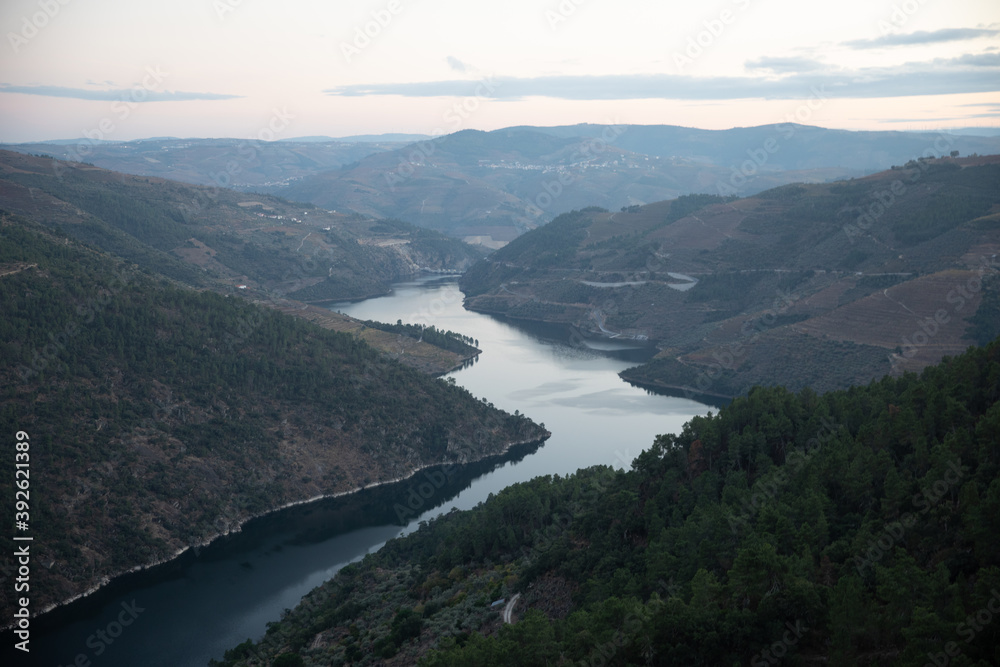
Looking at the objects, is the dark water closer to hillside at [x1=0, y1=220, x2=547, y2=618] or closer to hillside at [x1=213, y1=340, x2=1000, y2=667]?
hillside at [x1=0, y1=220, x2=547, y2=618]

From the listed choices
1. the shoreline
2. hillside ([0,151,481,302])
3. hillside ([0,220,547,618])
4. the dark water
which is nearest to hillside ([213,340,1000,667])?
the dark water

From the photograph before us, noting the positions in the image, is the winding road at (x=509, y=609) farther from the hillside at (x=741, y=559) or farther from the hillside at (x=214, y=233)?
the hillside at (x=214, y=233)

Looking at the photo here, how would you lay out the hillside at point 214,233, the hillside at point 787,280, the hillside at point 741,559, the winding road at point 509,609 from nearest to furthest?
the hillside at point 741,559 < the winding road at point 509,609 < the hillside at point 787,280 < the hillside at point 214,233

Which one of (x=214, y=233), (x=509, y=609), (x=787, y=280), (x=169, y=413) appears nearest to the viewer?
(x=509, y=609)

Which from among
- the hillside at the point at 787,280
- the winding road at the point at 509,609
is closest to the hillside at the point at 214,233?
the hillside at the point at 787,280

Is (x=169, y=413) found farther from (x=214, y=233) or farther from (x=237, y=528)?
(x=214, y=233)

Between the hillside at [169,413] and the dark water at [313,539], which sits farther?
the hillside at [169,413]

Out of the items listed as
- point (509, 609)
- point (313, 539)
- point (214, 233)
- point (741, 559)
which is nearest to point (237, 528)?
point (313, 539)
